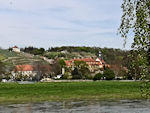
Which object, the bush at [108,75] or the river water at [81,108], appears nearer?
the river water at [81,108]

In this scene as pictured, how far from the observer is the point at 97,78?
368 ft

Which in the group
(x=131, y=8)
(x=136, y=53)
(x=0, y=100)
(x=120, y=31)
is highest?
(x=131, y=8)

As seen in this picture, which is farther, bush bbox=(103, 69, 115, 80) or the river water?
bush bbox=(103, 69, 115, 80)

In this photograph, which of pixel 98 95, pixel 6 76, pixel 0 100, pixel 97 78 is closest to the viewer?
pixel 0 100

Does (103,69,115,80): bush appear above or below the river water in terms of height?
above

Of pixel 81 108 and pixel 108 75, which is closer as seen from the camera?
pixel 81 108

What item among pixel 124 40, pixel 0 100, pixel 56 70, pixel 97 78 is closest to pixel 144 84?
pixel 124 40

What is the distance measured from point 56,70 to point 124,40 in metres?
173

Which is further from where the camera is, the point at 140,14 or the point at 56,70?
the point at 56,70

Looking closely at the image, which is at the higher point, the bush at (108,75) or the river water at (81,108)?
the bush at (108,75)

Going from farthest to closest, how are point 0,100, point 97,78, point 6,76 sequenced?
point 6,76 → point 97,78 → point 0,100

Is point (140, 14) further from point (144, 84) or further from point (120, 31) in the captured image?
point (144, 84)

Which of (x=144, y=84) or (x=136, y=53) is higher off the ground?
(x=136, y=53)

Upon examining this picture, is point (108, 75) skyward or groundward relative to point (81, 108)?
skyward
